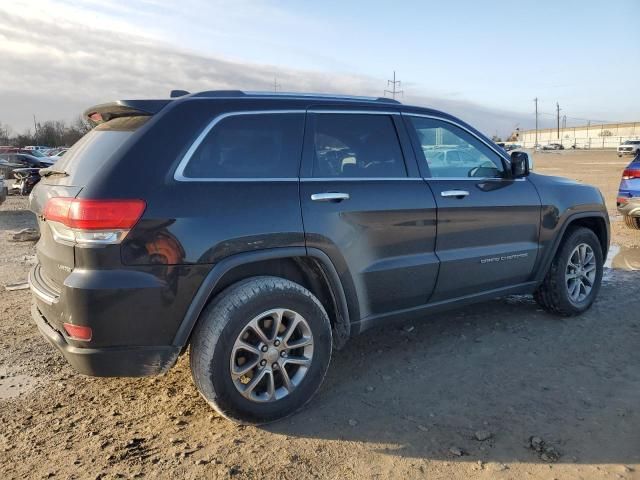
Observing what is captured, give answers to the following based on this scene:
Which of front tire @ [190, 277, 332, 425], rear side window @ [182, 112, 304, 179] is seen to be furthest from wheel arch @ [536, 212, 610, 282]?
rear side window @ [182, 112, 304, 179]

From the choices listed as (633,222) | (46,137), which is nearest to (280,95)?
(633,222)

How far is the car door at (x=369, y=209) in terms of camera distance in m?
3.36

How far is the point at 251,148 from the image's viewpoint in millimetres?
3248

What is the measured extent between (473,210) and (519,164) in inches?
28.4

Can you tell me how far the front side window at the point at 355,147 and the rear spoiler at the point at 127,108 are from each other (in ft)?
3.24

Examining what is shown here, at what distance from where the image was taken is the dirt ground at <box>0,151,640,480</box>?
2.79m

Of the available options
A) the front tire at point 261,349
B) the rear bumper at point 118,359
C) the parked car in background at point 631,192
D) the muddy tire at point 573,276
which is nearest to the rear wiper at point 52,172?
the rear bumper at point 118,359

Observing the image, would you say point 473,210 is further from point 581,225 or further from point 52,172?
point 52,172

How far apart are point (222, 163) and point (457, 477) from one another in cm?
210

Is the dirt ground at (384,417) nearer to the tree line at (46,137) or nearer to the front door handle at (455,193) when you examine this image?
the front door handle at (455,193)

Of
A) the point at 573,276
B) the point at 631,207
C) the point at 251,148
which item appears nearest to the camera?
the point at 251,148

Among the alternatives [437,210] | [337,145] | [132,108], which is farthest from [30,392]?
[437,210]

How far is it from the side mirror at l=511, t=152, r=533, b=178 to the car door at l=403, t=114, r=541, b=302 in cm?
5

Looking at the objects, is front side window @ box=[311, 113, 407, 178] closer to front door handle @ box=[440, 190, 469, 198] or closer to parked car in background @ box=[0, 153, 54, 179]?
front door handle @ box=[440, 190, 469, 198]
